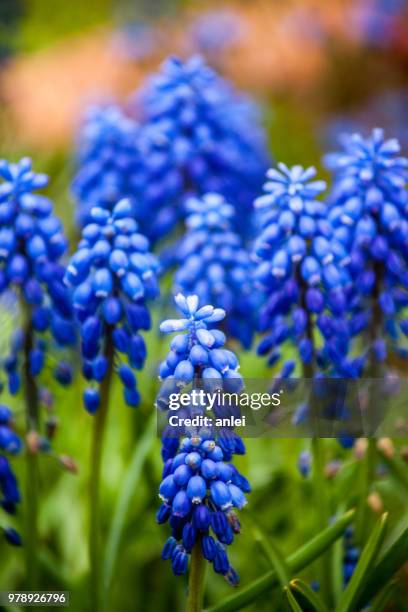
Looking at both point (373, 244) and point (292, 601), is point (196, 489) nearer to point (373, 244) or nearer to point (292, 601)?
point (292, 601)

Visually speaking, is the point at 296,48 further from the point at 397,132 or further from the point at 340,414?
the point at 340,414

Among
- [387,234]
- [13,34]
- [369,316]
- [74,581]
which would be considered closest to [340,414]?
[369,316]

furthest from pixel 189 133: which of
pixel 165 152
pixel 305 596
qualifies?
pixel 305 596

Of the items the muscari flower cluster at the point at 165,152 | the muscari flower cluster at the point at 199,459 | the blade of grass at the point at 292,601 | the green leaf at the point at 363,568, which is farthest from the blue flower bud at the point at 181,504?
the muscari flower cluster at the point at 165,152

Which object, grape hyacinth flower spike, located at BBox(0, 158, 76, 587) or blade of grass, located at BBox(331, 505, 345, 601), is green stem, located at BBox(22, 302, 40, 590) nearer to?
grape hyacinth flower spike, located at BBox(0, 158, 76, 587)

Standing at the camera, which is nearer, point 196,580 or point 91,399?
point 196,580

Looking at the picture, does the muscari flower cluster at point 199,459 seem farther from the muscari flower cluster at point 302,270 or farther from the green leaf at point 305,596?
the muscari flower cluster at point 302,270
